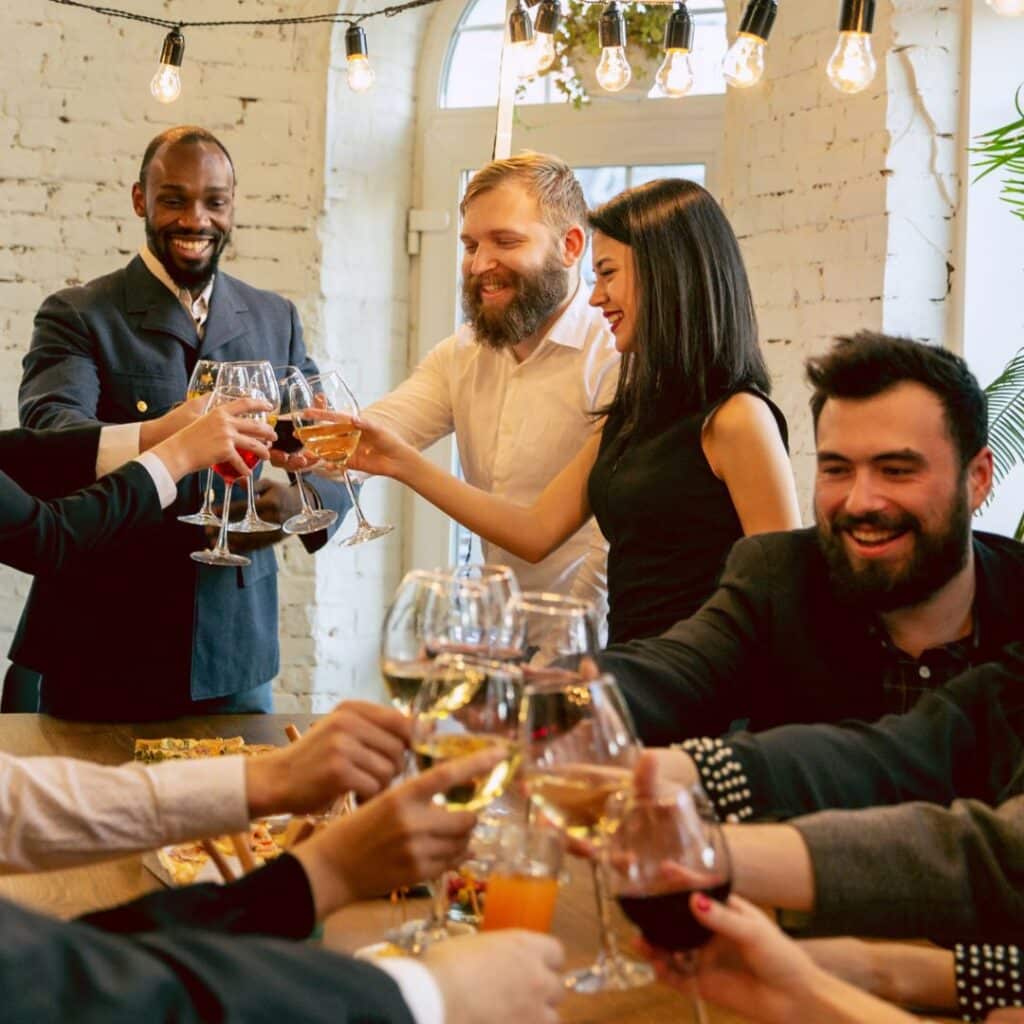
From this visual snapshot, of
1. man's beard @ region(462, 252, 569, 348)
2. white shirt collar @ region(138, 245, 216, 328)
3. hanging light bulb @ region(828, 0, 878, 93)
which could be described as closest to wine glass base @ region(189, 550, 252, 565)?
man's beard @ region(462, 252, 569, 348)

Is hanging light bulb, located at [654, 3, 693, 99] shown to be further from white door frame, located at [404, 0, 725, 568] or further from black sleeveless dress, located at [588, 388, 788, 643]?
white door frame, located at [404, 0, 725, 568]

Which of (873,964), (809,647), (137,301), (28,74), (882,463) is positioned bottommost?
(873,964)

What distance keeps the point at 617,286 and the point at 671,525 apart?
0.47 metres

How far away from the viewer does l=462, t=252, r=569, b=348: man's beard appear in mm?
3287

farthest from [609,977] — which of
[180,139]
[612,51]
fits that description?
[180,139]

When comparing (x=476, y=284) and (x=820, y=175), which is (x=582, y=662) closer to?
(x=476, y=284)

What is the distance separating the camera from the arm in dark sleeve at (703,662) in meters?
2.10

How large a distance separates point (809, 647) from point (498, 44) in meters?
3.38

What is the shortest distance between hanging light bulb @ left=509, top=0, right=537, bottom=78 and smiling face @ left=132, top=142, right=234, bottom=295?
743 mm

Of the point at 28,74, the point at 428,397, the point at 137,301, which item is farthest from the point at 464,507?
the point at 28,74

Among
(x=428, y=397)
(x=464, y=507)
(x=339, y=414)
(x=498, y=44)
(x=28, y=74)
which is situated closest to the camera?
(x=339, y=414)

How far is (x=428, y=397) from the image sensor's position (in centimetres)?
350

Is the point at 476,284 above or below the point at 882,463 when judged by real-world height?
above

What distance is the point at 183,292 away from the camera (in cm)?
355
